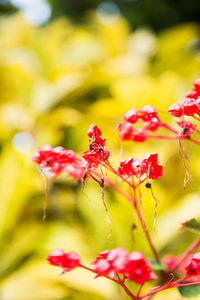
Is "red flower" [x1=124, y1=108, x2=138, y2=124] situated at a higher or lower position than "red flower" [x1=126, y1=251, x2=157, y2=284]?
higher

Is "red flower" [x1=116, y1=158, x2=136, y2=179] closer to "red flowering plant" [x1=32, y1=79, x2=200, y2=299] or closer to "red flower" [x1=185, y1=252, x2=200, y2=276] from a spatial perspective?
"red flowering plant" [x1=32, y1=79, x2=200, y2=299]

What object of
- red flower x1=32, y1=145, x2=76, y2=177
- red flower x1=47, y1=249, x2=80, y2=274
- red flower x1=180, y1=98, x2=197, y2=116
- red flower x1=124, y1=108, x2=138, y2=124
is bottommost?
red flower x1=47, y1=249, x2=80, y2=274

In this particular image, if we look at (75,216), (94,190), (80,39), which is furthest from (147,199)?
(80,39)

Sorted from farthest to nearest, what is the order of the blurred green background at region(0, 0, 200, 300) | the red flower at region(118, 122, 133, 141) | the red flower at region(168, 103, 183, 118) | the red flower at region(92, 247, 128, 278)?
the blurred green background at region(0, 0, 200, 300) → the red flower at region(118, 122, 133, 141) → the red flower at region(168, 103, 183, 118) → the red flower at region(92, 247, 128, 278)

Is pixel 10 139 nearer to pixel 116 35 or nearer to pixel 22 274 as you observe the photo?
pixel 22 274

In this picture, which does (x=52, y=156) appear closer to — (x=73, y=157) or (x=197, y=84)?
(x=73, y=157)

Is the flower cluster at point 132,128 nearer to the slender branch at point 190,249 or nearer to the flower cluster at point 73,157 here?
the flower cluster at point 73,157

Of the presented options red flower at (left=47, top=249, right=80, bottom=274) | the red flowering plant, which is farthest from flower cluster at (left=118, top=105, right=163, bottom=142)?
red flower at (left=47, top=249, right=80, bottom=274)

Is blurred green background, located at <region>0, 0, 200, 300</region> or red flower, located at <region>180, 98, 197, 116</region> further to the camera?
blurred green background, located at <region>0, 0, 200, 300</region>
